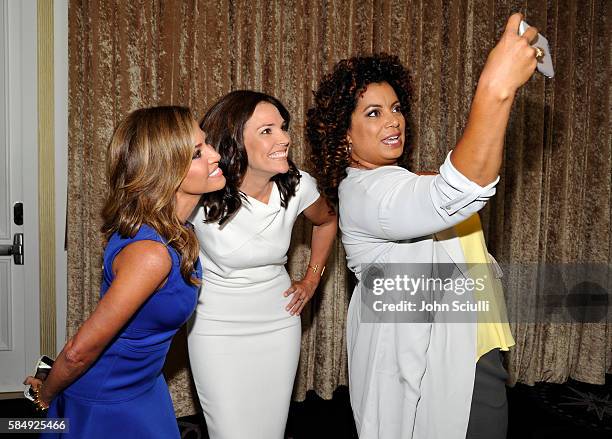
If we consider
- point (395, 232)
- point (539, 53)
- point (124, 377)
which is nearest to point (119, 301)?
point (124, 377)

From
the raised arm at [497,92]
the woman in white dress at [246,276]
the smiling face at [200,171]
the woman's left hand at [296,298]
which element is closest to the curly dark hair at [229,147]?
the woman in white dress at [246,276]

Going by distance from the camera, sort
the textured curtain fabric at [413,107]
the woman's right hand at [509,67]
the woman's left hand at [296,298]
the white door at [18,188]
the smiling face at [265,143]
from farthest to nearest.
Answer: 1. the white door at [18,188]
2. the textured curtain fabric at [413,107]
3. the woman's left hand at [296,298]
4. the smiling face at [265,143]
5. the woman's right hand at [509,67]

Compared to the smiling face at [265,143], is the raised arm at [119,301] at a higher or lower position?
lower

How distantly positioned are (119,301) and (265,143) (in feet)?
2.94

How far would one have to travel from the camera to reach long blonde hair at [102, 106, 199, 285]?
1.63 m

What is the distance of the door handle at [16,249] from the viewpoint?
3.55 m

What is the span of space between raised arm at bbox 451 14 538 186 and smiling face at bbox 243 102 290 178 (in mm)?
1119

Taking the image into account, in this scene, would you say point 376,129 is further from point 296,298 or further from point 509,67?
point 296,298

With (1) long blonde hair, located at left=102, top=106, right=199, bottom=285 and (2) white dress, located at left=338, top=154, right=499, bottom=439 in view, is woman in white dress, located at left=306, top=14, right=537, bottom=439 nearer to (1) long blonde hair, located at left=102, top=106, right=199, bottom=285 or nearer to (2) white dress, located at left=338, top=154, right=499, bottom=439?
(2) white dress, located at left=338, top=154, right=499, bottom=439

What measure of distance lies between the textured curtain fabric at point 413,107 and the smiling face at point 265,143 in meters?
1.32

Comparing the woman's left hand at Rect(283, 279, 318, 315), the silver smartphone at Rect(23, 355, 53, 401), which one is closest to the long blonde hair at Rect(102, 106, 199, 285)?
the silver smartphone at Rect(23, 355, 53, 401)

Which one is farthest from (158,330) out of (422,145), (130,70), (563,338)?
(563,338)

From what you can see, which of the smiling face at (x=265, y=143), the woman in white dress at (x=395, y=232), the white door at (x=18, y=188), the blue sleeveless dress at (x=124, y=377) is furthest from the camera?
the white door at (x=18, y=188)

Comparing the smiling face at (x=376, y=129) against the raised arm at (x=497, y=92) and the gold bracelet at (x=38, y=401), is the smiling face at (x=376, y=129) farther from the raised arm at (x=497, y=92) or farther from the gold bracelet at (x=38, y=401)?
the gold bracelet at (x=38, y=401)
